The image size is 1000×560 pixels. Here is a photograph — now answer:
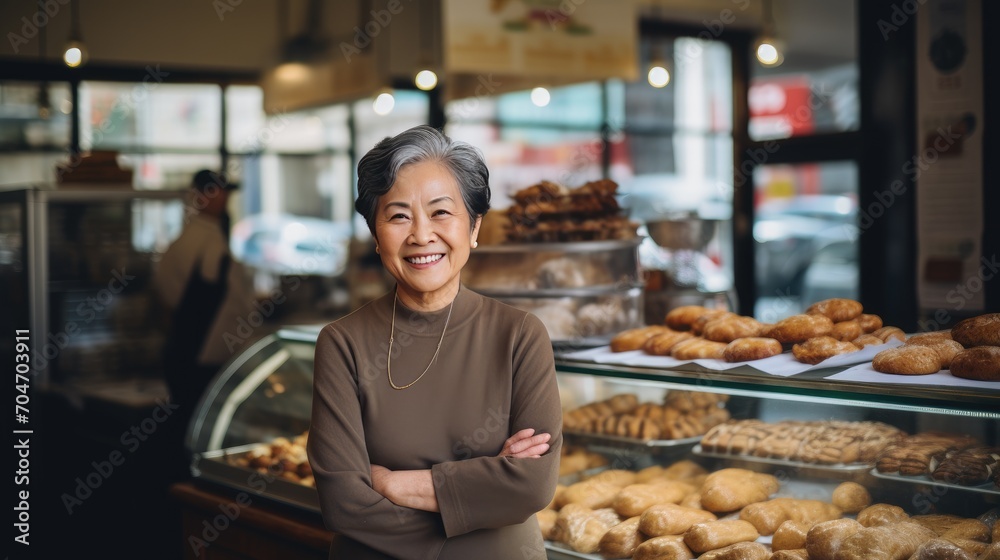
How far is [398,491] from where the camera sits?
1872mm

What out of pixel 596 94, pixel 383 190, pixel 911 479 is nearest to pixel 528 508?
pixel 383 190

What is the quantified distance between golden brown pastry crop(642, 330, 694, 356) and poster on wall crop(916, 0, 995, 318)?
113 inches

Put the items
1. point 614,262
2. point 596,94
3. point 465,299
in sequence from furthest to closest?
point 596,94 < point 614,262 < point 465,299

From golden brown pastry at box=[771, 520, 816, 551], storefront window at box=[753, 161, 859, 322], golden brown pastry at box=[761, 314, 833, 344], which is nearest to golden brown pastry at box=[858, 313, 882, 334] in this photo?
golden brown pastry at box=[761, 314, 833, 344]

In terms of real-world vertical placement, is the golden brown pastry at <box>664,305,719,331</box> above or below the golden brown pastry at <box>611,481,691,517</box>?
above

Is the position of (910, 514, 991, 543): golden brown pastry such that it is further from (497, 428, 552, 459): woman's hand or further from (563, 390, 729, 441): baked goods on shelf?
(497, 428, 552, 459): woman's hand

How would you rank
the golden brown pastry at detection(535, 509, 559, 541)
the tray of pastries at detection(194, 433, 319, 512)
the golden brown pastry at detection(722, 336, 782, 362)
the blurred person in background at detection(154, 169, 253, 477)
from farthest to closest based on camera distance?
the blurred person in background at detection(154, 169, 253, 477) < the tray of pastries at detection(194, 433, 319, 512) < the golden brown pastry at detection(535, 509, 559, 541) < the golden brown pastry at detection(722, 336, 782, 362)

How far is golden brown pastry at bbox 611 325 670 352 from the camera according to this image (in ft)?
9.00

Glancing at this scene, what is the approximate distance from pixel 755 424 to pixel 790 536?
39cm

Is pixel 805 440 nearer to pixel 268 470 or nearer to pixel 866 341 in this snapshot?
pixel 866 341

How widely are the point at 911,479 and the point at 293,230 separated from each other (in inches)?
312

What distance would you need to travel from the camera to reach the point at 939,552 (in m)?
1.97

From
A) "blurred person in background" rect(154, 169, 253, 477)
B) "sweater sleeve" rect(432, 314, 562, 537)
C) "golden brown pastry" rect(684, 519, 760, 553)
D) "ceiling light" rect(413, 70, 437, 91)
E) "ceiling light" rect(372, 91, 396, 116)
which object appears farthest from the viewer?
"ceiling light" rect(372, 91, 396, 116)

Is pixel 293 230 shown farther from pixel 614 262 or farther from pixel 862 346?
pixel 862 346
